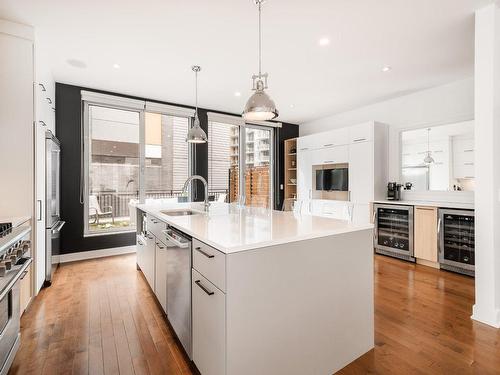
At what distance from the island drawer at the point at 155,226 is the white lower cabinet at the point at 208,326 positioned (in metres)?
0.85

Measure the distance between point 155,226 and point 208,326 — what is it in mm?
1388

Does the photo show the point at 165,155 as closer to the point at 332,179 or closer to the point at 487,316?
the point at 332,179

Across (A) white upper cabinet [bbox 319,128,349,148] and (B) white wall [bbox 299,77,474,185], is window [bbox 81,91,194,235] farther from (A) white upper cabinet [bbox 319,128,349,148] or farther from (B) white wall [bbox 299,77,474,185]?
(B) white wall [bbox 299,77,474,185]

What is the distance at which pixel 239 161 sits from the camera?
19.9ft

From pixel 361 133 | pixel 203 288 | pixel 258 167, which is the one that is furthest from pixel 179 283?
pixel 258 167

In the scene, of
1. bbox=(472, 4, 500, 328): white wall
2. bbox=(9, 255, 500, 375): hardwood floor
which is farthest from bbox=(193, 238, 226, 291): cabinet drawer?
bbox=(472, 4, 500, 328): white wall

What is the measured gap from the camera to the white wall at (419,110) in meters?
3.99

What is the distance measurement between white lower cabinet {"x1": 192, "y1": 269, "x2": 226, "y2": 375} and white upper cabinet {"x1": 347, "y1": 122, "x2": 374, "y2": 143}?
4077 millimetres

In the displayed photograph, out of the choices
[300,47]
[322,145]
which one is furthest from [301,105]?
[300,47]

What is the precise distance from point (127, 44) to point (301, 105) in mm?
3270

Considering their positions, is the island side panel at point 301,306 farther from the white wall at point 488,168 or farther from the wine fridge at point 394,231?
the wine fridge at point 394,231

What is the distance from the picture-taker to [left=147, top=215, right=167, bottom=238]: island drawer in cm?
239

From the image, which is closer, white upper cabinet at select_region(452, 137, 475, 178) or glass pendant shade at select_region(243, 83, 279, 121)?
glass pendant shade at select_region(243, 83, 279, 121)

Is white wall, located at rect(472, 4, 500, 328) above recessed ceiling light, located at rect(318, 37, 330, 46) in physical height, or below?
below
